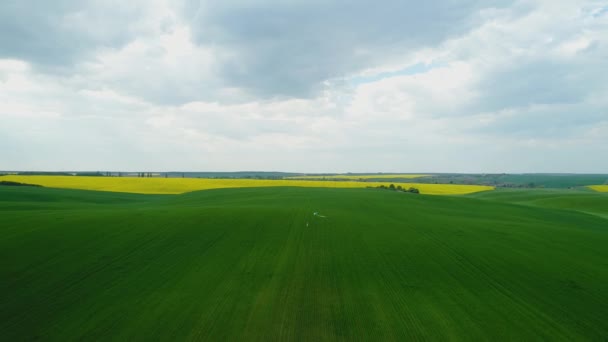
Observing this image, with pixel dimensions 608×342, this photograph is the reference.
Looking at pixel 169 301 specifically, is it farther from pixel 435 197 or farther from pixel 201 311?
pixel 435 197

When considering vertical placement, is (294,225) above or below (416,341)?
above

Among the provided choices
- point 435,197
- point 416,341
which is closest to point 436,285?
point 416,341

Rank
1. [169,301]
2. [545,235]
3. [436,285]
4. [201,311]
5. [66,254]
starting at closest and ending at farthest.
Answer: [201,311] → [169,301] → [436,285] → [66,254] → [545,235]

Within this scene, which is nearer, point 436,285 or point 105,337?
point 105,337

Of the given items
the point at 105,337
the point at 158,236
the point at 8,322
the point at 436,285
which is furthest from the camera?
the point at 158,236

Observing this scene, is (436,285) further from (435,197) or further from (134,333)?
(435,197)

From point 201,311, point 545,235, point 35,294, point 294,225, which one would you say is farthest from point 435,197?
point 35,294
